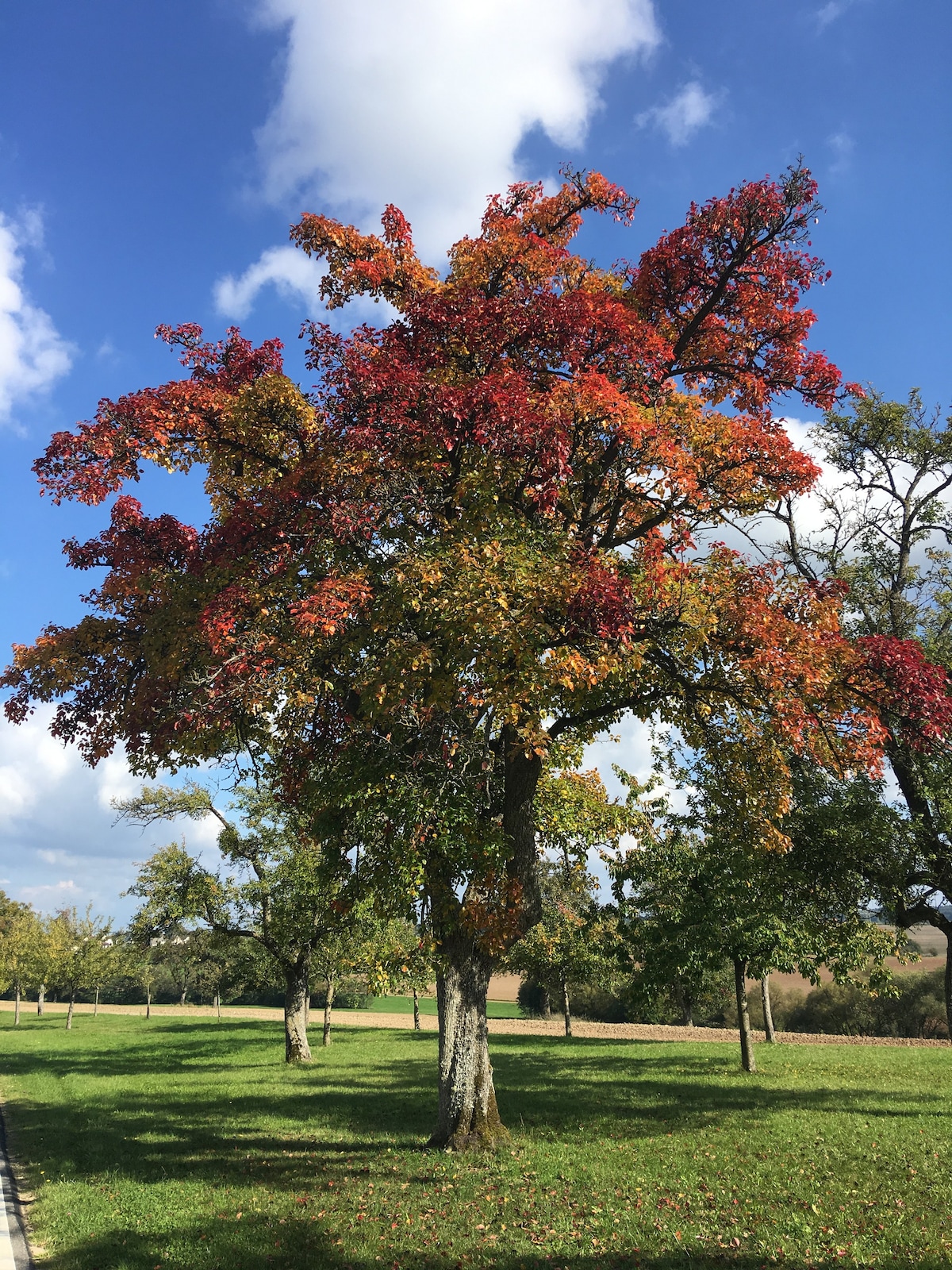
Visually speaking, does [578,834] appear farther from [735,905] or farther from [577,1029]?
[577,1029]

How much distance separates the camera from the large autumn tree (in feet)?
33.7

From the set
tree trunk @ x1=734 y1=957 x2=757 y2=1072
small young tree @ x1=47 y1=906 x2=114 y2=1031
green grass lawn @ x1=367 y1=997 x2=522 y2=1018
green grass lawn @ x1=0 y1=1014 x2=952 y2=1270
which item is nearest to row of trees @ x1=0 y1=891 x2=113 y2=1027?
small young tree @ x1=47 y1=906 x2=114 y2=1031

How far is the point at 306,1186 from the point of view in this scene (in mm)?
10914

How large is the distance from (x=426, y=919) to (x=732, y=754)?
17.5 ft

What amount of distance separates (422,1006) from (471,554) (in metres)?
96.4

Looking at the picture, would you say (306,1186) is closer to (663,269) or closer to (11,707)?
(11,707)

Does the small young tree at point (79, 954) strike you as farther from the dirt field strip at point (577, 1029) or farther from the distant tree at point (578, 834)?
the distant tree at point (578, 834)

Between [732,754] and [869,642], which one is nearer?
[869,642]

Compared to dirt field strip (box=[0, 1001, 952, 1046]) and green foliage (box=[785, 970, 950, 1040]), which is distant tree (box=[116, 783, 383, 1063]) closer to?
dirt field strip (box=[0, 1001, 952, 1046])

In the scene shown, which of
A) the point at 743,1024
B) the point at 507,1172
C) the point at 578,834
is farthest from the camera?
the point at 743,1024

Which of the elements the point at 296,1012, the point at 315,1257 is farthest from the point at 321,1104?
the point at 315,1257

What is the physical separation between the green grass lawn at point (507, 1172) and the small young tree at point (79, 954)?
108 ft

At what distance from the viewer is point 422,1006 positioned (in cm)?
9512

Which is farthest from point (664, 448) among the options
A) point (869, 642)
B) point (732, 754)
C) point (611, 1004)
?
point (611, 1004)
